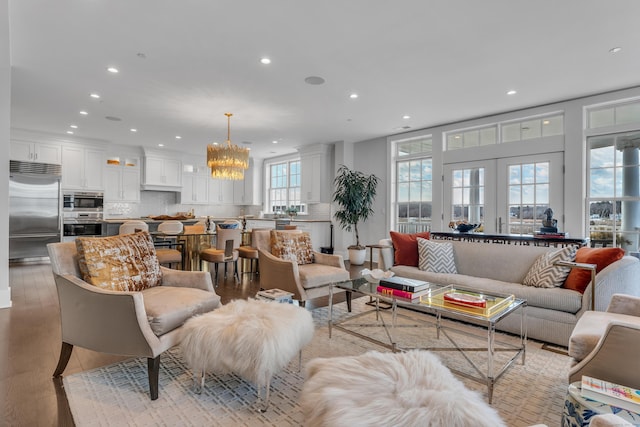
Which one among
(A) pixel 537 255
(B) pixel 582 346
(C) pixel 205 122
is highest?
(C) pixel 205 122

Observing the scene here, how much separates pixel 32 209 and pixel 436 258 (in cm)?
726

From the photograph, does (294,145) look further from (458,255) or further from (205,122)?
(458,255)

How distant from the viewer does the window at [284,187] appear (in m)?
9.19

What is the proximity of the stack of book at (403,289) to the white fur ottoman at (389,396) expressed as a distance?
923 millimetres

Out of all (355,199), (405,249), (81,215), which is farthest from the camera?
(81,215)

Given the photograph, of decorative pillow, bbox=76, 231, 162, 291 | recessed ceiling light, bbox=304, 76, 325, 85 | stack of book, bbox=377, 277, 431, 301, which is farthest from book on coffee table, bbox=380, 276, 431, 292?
recessed ceiling light, bbox=304, 76, 325, 85

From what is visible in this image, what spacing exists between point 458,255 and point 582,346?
205 centimetres

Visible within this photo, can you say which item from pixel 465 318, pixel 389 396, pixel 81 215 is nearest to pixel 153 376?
pixel 389 396

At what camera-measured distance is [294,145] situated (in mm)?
7977

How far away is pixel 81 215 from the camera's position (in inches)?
285

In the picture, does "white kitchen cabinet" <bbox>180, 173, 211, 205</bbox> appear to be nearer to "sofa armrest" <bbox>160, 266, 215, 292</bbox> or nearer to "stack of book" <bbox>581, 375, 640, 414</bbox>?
"sofa armrest" <bbox>160, 266, 215, 292</bbox>

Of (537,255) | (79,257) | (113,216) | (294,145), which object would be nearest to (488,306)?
(537,255)

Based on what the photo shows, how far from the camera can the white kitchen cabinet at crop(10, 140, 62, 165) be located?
654 centimetres

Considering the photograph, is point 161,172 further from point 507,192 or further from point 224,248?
point 507,192
